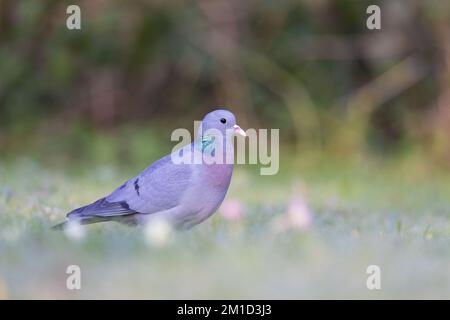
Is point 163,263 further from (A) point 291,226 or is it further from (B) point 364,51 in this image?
(B) point 364,51

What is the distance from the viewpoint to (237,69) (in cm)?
985

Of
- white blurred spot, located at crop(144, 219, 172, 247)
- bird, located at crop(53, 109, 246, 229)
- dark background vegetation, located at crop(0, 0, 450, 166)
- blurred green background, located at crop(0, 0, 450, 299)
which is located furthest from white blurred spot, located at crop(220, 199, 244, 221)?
dark background vegetation, located at crop(0, 0, 450, 166)

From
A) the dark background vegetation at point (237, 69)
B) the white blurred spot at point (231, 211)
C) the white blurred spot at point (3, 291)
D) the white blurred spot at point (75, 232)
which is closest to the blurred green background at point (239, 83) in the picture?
the dark background vegetation at point (237, 69)

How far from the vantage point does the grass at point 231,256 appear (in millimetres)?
3479

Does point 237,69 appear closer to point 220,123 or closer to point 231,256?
point 220,123

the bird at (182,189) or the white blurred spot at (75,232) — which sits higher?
the bird at (182,189)

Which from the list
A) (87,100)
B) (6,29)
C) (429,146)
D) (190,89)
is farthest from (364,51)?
(6,29)

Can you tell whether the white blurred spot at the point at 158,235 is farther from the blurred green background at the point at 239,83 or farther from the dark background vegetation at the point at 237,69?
the dark background vegetation at the point at 237,69

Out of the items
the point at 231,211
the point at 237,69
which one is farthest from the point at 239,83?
the point at 231,211

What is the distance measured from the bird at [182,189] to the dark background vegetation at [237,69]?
505cm

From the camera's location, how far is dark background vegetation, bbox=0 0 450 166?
9.72 m

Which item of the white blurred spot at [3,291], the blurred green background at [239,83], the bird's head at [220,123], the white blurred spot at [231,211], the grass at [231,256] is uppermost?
the blurred green background at [239,83]

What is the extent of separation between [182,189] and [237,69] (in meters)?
5.65

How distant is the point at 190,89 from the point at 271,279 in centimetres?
684
